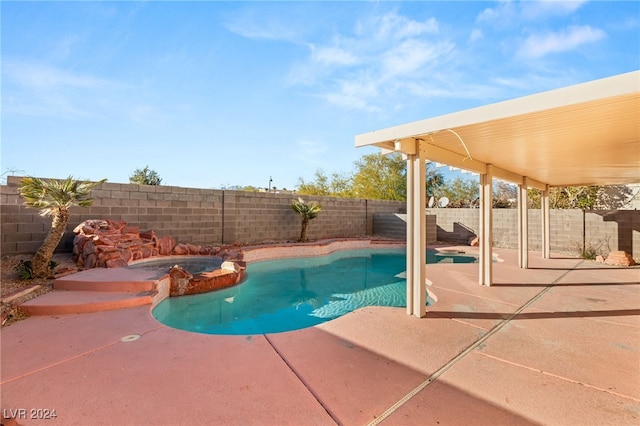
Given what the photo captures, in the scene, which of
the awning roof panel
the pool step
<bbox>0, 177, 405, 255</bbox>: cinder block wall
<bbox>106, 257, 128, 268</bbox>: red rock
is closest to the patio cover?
the awning roof panel

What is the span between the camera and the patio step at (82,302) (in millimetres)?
3493

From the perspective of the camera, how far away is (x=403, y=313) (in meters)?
3.72

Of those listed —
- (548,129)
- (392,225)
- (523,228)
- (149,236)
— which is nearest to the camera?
(548,129)

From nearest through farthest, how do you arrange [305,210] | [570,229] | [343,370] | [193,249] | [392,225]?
[343,370] < [193,249] < [570,229] < [305,210] < [392,225]

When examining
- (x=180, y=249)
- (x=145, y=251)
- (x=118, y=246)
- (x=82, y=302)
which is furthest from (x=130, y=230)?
(x=82, y=302)

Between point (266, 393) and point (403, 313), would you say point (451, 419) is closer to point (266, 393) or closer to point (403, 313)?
point (266, 393)

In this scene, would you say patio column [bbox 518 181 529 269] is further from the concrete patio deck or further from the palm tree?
the palm tree

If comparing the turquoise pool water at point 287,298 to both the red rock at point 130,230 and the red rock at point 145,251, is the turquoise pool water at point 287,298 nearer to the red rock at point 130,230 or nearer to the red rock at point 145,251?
the red rock at point 145,251

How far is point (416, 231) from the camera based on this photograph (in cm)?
355

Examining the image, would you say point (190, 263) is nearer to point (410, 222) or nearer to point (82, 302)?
point (82, 302)

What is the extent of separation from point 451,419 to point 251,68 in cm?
1064

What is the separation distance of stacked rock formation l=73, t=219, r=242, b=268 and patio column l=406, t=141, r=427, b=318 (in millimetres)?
5396

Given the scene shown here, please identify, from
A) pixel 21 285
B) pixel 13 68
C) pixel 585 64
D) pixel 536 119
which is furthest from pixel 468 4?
pixel 13 68

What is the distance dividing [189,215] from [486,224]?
8.11 meters
